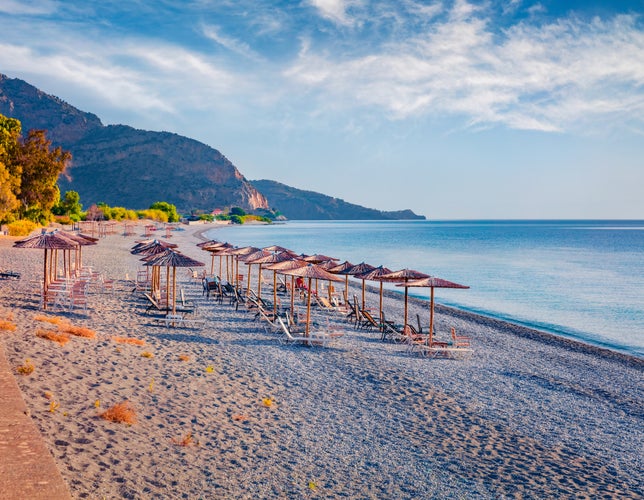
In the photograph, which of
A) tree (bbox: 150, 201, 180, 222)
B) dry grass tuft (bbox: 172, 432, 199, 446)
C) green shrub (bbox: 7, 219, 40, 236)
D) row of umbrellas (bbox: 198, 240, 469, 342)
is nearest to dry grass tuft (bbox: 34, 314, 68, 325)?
row of umbrellas (bbox: 198, 240, 469, 342)

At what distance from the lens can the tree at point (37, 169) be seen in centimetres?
3005

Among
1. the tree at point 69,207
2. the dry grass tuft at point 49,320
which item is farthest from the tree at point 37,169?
the tree at point 69,207

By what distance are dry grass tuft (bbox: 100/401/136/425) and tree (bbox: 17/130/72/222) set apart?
27.1 meters

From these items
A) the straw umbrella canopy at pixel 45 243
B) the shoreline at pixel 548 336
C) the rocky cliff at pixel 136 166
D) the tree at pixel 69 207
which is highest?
the rocky cliff at pixel 136 166

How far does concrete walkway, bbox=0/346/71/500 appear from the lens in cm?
420

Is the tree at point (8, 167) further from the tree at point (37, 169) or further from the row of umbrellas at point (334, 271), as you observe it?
the row of umbrellas at point (334, 271)

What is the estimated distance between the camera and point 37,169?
30406mm

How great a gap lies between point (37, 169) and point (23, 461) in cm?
2969

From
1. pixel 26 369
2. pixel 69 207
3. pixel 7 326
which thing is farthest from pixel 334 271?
pixel 69 207

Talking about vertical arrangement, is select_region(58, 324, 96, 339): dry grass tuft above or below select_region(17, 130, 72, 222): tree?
below

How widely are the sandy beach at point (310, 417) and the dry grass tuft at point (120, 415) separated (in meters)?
0.10

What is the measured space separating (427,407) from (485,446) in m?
1.47

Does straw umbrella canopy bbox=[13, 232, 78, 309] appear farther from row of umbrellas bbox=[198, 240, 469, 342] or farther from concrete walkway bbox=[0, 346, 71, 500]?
concrete walkway bbox=[0, 346, 71, 500]

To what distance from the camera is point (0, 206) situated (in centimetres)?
2622
